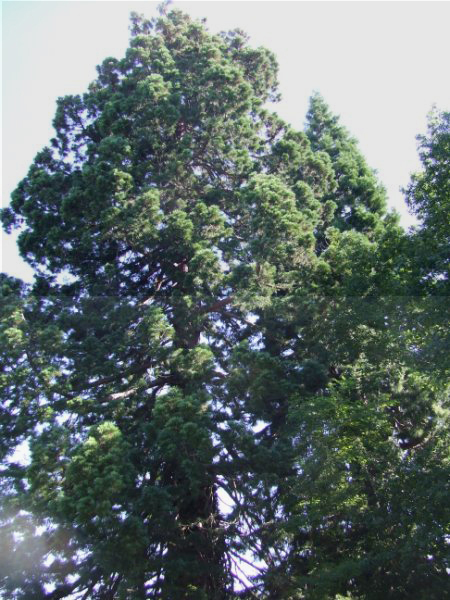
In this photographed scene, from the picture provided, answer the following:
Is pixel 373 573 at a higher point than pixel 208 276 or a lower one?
lower

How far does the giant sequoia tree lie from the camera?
7289mm

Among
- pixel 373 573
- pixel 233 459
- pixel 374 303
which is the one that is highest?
pixel 374 303

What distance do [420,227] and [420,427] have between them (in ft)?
11.5

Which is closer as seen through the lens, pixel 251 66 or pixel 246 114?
pixel 246 114

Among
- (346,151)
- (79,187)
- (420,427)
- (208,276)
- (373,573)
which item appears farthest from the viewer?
(346,151)

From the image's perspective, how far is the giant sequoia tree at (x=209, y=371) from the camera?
7.29 meters

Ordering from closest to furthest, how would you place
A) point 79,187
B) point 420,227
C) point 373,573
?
point 373,573 → point 420,227 → point 79,187

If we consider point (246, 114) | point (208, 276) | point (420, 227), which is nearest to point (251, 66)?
point (246, 114)

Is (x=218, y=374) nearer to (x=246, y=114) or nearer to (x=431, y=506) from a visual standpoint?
(x=431, y=506)

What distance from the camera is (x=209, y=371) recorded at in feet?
31.0

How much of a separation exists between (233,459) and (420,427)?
338cm

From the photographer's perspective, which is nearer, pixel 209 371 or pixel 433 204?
pixel 433 204

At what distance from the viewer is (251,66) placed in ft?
53.5

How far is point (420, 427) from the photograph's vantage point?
932cm
